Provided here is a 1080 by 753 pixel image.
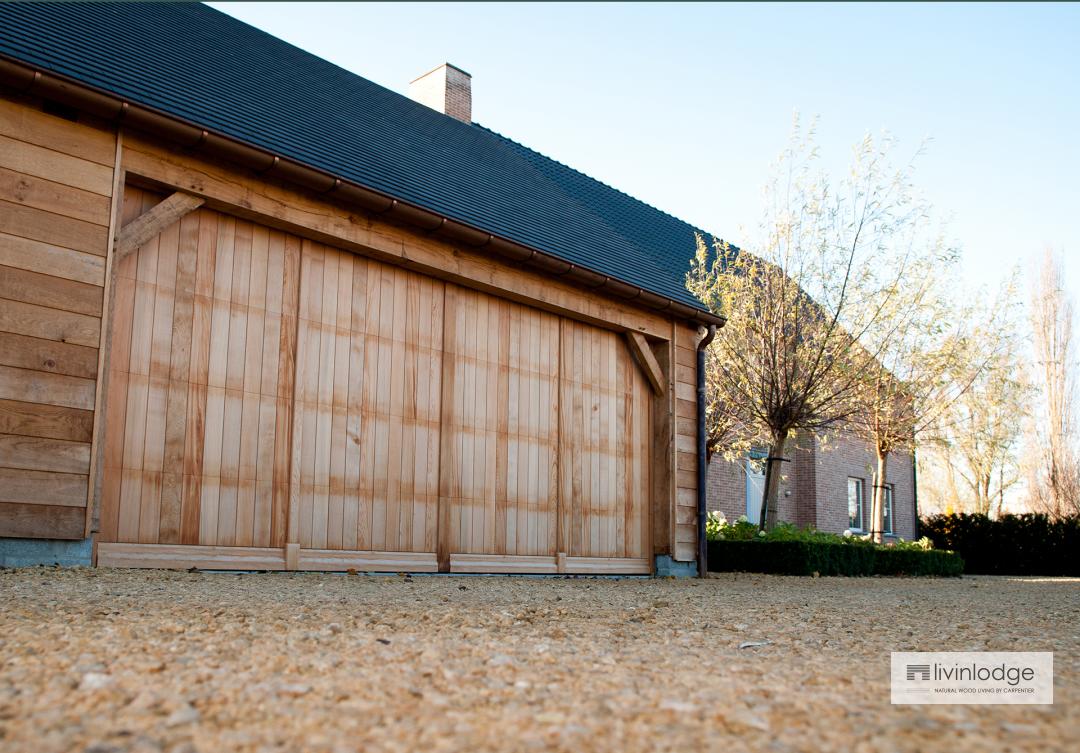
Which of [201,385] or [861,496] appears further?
[861,496]

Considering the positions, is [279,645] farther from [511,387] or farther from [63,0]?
[63,0]

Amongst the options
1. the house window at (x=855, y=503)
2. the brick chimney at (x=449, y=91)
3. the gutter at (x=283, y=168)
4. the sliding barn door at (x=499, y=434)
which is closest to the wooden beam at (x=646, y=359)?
the gutter at (x=283, y=168)

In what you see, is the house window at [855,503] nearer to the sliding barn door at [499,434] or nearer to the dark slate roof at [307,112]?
the dark slate roof at [307,112]

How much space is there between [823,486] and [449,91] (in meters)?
12.6

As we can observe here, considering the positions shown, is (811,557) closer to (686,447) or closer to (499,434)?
(686,447)

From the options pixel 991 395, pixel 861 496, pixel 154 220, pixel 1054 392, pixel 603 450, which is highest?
pixel 1054 392

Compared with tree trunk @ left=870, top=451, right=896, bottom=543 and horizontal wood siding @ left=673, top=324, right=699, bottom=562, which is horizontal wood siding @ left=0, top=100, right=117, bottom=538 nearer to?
horizontal wood siding @ left=673, top=324, right=699, bottom=562

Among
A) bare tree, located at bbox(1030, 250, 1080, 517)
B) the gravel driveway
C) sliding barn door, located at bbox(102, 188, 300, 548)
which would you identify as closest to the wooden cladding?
sliding barn door, located at bbox(102, 188, 300, 548)

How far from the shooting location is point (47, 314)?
5609 mm

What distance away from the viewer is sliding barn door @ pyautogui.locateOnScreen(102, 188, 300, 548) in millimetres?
6062

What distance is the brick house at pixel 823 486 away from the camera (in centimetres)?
1781

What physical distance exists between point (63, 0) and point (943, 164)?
11.6 metres

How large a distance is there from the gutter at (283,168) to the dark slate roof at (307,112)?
131 millimetres

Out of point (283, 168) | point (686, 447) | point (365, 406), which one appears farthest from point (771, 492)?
point (283, 168)
